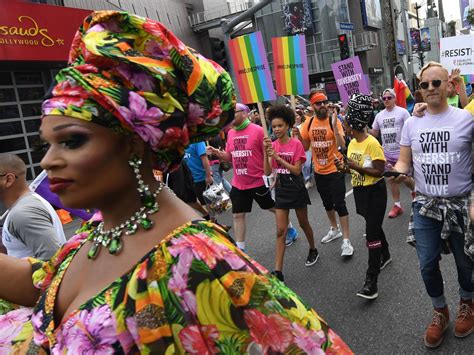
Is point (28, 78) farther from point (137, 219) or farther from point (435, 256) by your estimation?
point (137, 219)

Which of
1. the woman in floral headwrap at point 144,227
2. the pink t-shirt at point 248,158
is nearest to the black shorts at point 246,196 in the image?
the pink t-shirt at point 248,158

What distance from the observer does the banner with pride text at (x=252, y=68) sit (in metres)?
5.27

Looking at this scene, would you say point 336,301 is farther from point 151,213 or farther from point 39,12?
point 39,12

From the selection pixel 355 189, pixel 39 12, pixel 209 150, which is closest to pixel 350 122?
pixel 355 189

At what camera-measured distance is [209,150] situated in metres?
6.06

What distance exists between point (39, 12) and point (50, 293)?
38.8 feet

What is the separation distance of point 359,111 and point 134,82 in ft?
10.9

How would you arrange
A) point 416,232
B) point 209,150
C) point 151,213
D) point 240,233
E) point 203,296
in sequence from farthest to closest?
point 209,150 < point 240,233 < point 416,232 < point 151,213 < point 203,296

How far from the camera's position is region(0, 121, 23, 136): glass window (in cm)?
1253

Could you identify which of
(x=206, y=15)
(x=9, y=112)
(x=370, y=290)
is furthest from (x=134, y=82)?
(x=206, y=15)

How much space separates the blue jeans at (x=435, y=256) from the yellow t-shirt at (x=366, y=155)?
102 cm

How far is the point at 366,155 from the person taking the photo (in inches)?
164

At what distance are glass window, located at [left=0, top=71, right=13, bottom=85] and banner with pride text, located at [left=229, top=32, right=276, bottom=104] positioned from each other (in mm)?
9583

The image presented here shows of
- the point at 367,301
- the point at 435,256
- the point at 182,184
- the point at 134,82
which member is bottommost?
the point at 367,301
